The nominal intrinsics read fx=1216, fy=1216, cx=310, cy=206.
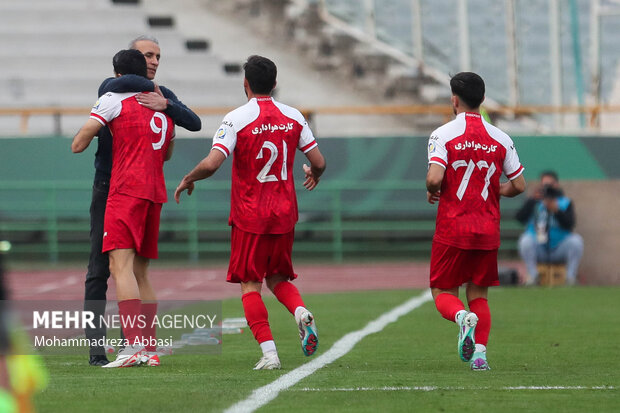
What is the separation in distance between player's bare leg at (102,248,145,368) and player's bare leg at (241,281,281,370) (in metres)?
0.66

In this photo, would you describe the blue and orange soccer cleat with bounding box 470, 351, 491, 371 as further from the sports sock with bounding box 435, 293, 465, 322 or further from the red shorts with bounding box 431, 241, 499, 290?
the red shorts with bounding box 431, 241, 499, 290

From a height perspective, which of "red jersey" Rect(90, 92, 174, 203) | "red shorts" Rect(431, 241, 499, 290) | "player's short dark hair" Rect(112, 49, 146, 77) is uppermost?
"player's short dark hair" Rect(112, 49, 146, 77)

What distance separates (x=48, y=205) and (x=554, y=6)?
981 centimetres

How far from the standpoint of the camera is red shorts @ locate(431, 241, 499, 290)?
721cm

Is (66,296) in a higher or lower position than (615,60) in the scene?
lower

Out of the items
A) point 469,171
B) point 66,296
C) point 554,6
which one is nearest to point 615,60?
point 554,6

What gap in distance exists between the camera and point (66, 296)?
48.7 feet

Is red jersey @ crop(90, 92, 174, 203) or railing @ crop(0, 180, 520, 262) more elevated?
red jersey @ crop(90, 92, 174, 203)

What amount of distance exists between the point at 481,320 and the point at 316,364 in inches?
40.2

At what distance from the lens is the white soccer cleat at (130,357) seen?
23.4ft

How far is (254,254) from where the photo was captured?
7074 mm

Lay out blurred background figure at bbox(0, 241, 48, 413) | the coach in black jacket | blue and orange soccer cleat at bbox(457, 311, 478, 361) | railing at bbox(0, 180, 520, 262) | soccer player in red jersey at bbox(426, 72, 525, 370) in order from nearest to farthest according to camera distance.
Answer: blurred background figure at bbox(0, 241, 48, 413) → blue and orange soccer cleat at bbox(457, 311, 478, 361) → soccer player in red jersey at bbox(426, 72, 525, 370) → the coach in black jacket → railing at bbox(0, 180, 520, 262)

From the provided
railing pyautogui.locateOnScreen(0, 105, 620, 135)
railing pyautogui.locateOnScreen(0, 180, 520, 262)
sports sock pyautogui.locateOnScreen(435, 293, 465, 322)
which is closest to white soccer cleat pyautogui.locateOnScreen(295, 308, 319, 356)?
sports sock pyautogui.locateOnScreen(435, 293, 465, 322)

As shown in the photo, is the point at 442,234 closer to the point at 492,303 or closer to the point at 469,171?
the point at 469,171
